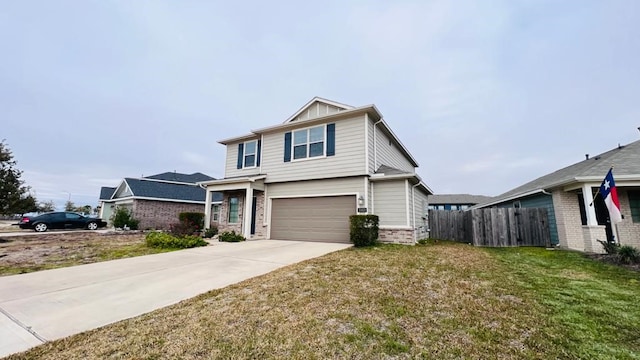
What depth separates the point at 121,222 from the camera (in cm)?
1888

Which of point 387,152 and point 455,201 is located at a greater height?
point 387,152

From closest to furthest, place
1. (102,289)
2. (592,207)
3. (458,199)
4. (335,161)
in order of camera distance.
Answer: (102,289) → (592,207) → (335,161) → (458,199)

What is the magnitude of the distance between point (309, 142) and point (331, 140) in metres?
1.19

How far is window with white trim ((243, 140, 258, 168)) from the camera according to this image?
45.9 feet

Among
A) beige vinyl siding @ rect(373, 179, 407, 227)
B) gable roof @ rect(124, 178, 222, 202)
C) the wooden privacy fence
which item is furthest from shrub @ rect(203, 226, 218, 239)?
the wooden privacy fence

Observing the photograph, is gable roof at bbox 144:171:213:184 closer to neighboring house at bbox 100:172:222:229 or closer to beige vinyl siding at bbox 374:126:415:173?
neighboring house at bbox 100:172:222:229

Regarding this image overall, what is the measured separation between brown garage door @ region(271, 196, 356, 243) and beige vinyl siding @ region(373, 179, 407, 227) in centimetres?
106

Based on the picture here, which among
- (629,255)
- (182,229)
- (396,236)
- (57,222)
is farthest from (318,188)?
(57,222)

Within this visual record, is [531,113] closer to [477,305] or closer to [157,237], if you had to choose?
[477,305]

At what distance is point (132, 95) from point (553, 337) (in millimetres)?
21265

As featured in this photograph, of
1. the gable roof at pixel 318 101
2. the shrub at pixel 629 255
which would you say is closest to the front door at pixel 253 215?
the gable roof at pixel 318 101

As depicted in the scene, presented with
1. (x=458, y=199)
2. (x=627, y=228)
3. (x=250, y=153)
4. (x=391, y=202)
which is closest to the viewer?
(x=627, y=228)

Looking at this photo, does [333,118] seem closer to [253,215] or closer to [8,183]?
[253,215]

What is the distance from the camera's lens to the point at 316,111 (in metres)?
12.2
